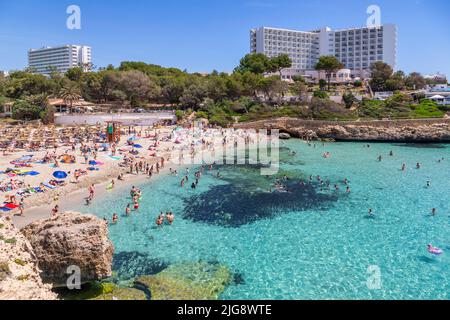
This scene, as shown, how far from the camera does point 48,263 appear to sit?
11.5 metres

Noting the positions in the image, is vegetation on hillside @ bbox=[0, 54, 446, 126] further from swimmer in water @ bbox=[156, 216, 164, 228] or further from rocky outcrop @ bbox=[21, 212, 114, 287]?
rocky outcrop @ bbox=[21, 212, 114, 287]

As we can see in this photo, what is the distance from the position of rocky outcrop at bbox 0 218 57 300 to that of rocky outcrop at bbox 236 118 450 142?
4926 centimetres

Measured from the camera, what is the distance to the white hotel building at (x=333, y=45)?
4862 inches

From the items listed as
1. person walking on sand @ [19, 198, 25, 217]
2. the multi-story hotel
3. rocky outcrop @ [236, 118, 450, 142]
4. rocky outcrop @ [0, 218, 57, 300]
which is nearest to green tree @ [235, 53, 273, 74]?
rocky outcrop @ [236, 118, 450, 142]

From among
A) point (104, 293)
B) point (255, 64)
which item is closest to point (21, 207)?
→ point (104, 293)

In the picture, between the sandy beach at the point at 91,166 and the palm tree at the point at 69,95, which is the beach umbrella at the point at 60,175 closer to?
the sandy beach at the point at 91,166

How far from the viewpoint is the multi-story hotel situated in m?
178

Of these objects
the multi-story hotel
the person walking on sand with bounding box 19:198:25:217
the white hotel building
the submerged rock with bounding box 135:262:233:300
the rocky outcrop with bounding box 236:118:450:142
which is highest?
the multi-story hotel

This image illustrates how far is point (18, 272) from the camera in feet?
28.4

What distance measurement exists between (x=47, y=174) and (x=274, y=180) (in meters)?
18.0

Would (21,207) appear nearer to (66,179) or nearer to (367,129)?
(66,179)

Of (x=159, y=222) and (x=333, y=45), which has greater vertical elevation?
(x=333, y=45)

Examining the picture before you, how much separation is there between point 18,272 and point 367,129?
5405 cm

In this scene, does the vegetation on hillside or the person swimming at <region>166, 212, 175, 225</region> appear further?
the vegetation on hillside
